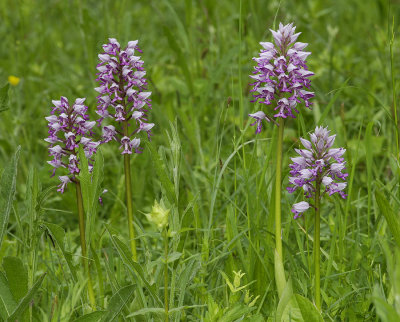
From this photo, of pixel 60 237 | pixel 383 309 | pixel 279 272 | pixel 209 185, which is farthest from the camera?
pixel 209 185

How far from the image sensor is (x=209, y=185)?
360 centimetres

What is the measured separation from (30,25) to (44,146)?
8.47 ft

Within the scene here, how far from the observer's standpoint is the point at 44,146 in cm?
451

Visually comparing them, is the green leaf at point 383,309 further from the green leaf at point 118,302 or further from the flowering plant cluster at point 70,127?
the flowering plant cluster at point 70,127

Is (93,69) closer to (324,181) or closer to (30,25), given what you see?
(30,25)

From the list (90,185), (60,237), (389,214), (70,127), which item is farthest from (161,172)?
(389,214)

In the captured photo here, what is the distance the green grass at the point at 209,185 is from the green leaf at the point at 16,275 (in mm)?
11

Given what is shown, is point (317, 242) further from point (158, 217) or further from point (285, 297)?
point (158, 217)

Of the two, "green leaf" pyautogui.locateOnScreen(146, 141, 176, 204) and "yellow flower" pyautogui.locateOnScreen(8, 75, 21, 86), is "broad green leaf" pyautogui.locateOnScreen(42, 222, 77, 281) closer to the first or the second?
"green leaf" pyautogui.locateOnScreen(146, 141, 176, 204)

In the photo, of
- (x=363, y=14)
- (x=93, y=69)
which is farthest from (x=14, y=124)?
(x=363, y=14)

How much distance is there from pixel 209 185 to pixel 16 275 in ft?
5.11

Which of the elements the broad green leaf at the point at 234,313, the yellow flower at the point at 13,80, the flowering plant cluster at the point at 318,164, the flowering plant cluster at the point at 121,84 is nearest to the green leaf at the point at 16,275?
the flowering plant cluster at the point at 121,84

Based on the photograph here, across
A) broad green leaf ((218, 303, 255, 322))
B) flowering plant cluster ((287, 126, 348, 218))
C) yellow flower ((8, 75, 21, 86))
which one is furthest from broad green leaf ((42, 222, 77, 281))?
yellow flower ((8, 75, 21, 86))

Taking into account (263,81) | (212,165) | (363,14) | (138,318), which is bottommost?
(138,318)
